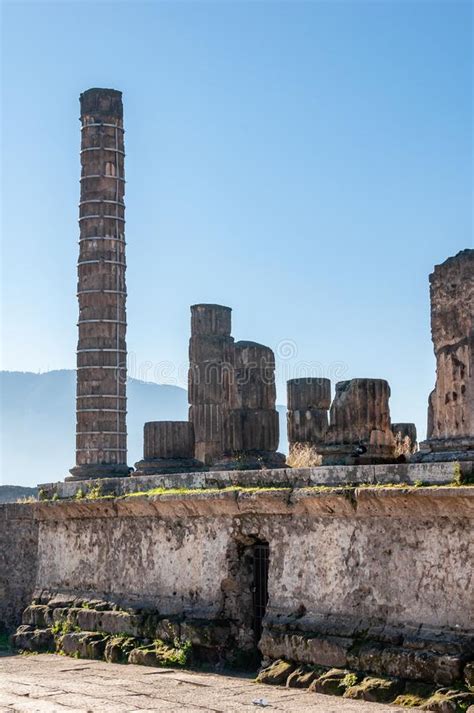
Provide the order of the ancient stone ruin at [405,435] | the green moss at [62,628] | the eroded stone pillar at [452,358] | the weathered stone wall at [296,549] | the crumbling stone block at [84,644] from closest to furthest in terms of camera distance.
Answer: the weathered stone wall at [296,549]
the eroded stone pillar at [452,358]
the crumbling stone block at [84,644]
the green moss at [62,628]
the ancient stone ruin at [405,435]

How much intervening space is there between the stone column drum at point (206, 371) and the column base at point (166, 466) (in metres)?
4.85

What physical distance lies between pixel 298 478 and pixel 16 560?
629cm

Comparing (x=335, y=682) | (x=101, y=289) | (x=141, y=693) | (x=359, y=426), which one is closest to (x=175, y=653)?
(x=141, y=693)

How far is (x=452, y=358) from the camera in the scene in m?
10.3

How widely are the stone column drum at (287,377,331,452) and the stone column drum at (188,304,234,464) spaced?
10.8 ft

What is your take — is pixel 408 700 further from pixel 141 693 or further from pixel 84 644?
pixel 84 644

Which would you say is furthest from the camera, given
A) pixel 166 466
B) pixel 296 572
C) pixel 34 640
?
pixel 166 466

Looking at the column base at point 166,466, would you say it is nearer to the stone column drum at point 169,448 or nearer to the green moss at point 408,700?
the stone column drum at point 169,448

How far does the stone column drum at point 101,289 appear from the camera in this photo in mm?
23531

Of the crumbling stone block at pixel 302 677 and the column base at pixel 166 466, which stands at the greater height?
the column base at pixel 166 466

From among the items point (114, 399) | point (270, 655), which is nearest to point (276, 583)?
point (270, 655)

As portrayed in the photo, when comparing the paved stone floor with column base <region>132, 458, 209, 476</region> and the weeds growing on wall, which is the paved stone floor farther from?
the weeds growing on wall

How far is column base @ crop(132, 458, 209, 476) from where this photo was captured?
1446cm

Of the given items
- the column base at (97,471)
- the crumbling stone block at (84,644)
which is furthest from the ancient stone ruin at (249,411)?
the column base at (97,471)
